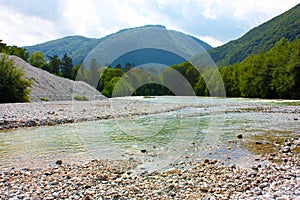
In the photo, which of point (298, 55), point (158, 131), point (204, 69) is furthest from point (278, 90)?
point (158, 131)

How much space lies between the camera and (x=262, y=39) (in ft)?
466

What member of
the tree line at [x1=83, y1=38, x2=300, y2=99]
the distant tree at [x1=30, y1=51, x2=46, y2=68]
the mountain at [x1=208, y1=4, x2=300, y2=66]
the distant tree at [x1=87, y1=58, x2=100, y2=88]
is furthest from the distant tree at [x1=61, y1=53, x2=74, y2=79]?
the mountain at [x1=208, y1=4, x2=300, y2=66]

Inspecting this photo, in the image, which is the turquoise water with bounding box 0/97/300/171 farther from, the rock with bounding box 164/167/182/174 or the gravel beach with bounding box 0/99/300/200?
the gravel beach with bounding box 0/99/300/200

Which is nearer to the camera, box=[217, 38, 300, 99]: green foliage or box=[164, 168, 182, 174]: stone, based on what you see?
box=[164, 168, 182, 174]: stone

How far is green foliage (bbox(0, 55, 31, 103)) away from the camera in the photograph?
30.4m

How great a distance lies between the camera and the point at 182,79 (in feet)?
305

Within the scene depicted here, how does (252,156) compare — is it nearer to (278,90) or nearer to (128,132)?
(128,132)

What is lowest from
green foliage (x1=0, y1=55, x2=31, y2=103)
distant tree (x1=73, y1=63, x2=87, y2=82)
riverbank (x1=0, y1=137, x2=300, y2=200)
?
riverbank (x1=0, y1=137, x2=300, y2=200)

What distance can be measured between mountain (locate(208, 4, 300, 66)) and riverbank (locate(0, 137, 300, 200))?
116 meters

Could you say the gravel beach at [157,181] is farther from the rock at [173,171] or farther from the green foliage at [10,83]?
the green foliage at [10,83]

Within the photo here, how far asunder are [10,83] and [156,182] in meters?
29.5

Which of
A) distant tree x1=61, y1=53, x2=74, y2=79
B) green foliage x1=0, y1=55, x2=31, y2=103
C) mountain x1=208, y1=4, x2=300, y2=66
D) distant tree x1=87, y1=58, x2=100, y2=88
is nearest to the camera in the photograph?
green foliage x1=0, y1=55, x2=31, y2=103

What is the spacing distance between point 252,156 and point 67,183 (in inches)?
201

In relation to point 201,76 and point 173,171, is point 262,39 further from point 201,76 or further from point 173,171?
point 173,171
